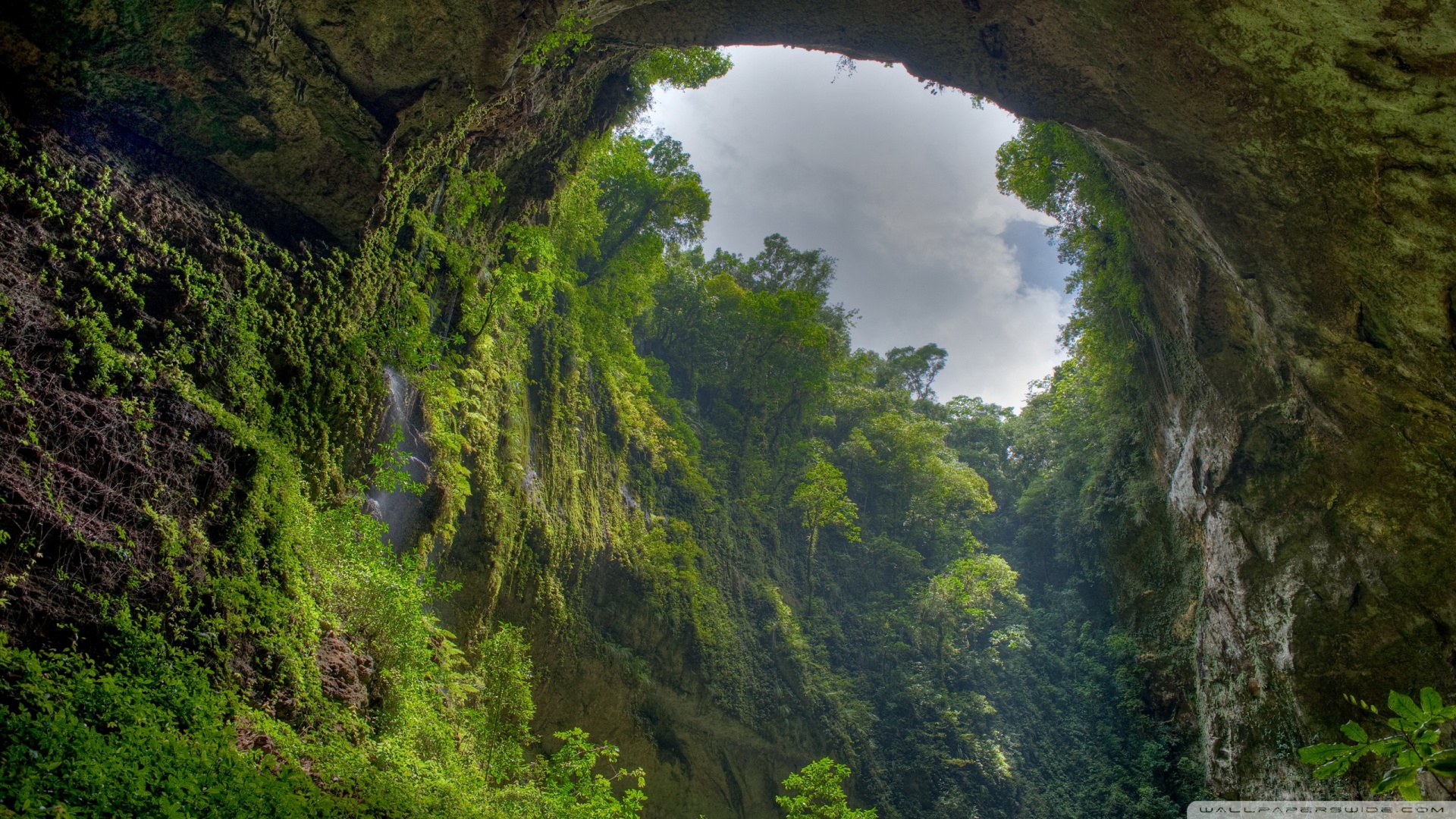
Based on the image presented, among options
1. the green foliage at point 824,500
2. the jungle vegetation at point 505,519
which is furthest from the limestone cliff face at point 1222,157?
the green foliage at point 824,500

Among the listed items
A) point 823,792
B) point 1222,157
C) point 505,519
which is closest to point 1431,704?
point 1222,157

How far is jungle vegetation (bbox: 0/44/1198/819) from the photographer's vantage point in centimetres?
423

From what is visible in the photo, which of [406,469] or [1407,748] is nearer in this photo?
[1407,748]

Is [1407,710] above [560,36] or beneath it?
beneath

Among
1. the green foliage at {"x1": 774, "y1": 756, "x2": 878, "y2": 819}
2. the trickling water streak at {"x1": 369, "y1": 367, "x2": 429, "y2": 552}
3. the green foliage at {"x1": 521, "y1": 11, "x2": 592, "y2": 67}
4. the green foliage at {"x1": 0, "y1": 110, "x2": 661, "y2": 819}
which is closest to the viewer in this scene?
the green foliage at {"x1": 0, "y1": 110, "x2": 661, "y2": 819}

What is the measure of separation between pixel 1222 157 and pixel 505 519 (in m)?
11.3

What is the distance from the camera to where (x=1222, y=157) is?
8.58 metres

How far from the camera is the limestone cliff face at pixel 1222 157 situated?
634 cm

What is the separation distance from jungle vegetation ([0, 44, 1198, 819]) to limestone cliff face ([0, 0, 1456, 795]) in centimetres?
81

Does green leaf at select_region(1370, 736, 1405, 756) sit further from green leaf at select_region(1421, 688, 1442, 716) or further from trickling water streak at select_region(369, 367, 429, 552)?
trickling water streak at select_region(369, 367, 429, 552)

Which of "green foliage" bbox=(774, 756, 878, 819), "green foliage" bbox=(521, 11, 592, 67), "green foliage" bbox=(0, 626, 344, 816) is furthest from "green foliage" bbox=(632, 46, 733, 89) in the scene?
"green foliage" bbox=(774, 756, 878, 819)

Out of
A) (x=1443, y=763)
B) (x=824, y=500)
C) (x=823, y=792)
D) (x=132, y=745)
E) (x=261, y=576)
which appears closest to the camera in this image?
(x=1443, y=763)

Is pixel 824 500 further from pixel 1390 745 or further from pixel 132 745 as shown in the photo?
pixel 1390 745

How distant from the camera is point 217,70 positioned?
6051 millimetres
